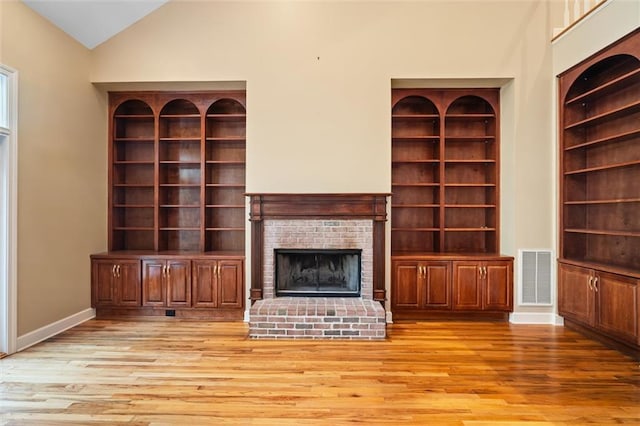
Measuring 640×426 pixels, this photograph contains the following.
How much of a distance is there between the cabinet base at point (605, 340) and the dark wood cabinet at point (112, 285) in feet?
16.8

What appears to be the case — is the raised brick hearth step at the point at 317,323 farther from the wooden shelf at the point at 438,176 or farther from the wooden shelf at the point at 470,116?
the wooden shelf at the point at 470,116

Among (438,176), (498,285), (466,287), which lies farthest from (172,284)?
(498,285)

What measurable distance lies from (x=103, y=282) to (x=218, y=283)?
144 cm

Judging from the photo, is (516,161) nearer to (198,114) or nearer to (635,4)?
(635,4)

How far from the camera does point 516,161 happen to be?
4.13 metres

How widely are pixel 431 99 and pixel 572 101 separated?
1555mm

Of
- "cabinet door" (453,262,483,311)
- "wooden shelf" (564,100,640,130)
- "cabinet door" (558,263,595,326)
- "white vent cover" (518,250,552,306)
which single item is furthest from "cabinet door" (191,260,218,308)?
"wooden shelf" (564,100,640,130)

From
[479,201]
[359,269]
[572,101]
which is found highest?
[572,101]

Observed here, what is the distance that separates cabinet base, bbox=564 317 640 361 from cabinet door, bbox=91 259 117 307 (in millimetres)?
5432

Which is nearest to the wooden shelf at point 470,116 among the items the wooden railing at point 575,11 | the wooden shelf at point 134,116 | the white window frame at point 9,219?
the wooden railing at point 575,11

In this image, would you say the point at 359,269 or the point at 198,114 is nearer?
the point at 359,269

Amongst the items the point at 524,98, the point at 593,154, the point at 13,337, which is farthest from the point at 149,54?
the point at 593,154

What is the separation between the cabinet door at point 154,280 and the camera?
13.7ft

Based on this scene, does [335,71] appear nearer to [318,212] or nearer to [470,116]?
[318,212]
